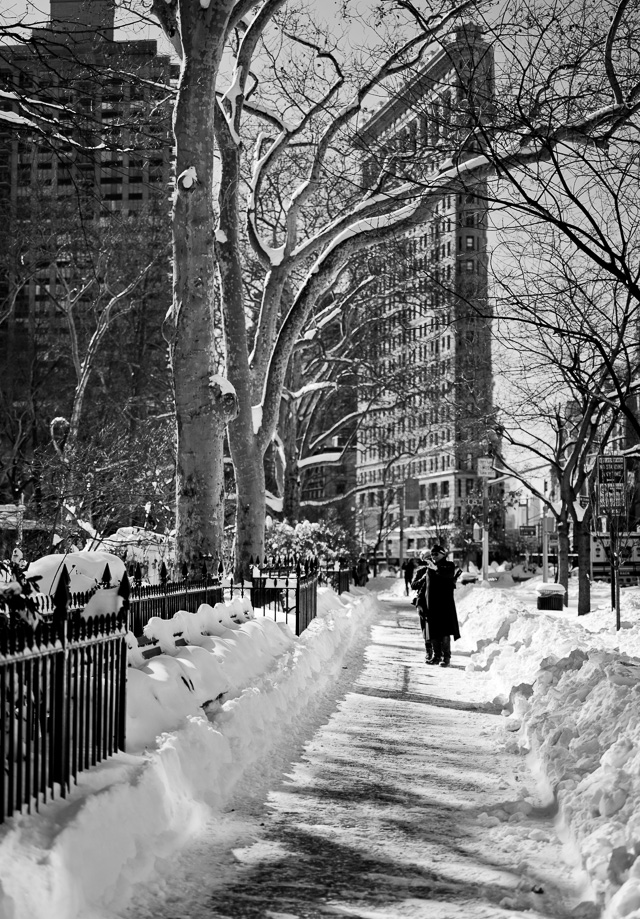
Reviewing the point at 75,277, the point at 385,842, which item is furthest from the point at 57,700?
the point at 75,277

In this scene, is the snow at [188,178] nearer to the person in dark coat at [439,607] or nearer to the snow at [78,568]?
the person in dark coat at [439,607]

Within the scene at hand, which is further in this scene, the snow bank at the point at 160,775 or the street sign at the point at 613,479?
the street sign at the point at 613,479

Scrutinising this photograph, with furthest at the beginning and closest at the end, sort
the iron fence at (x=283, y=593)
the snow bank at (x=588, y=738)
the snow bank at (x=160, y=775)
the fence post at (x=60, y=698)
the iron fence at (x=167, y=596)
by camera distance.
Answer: the iron fence at (x=283, y=593) → the iron fence at (x=167, y=596) → the fence post at (x=60, y=698) → the snow bank at (x=588, y=738) → the snow bank at (x=160, y=775)

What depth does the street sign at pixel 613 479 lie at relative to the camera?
22109mm

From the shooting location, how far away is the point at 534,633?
15547 mm

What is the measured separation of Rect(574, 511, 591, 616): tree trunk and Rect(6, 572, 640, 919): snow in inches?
515

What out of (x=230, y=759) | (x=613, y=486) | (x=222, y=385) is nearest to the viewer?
(x=230, y=759)

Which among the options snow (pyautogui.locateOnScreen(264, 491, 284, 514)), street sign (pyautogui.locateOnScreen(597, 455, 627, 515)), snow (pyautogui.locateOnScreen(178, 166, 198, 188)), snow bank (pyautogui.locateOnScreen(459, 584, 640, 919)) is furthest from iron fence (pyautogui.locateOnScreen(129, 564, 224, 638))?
snow (pyautogui.locateOnScreen(264, 491, 284, 514))

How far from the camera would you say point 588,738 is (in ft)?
25.2

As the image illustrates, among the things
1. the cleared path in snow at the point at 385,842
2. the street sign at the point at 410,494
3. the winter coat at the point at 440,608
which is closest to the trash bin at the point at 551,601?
the winter coat at the point at 440,608

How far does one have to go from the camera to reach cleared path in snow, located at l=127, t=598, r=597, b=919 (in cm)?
518

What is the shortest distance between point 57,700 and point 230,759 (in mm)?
2507

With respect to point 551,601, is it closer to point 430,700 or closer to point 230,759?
point 430,700

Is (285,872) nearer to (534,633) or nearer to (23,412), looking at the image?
(534,633)
